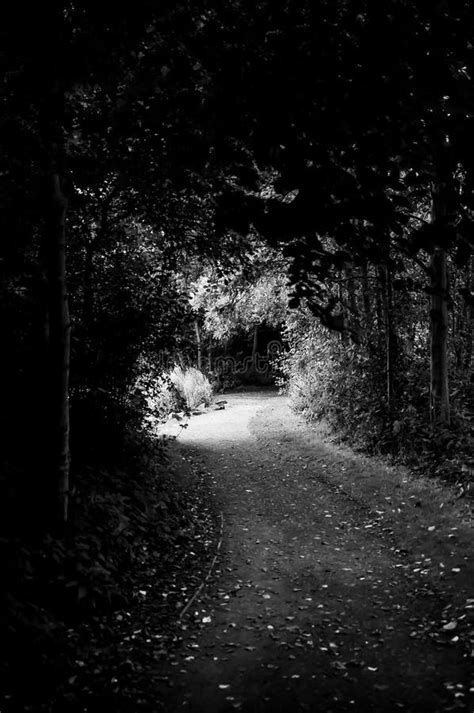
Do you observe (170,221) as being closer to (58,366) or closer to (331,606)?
(58,366)

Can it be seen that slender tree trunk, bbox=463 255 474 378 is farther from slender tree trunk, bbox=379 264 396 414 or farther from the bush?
the bush

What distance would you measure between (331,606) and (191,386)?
1955 cm

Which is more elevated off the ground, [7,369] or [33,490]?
[7,369]

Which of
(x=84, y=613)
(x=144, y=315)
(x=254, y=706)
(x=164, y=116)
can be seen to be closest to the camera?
(x=164, y=116)

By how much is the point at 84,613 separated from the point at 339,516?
5235 mm

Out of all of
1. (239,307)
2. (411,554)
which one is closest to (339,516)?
(411,554)

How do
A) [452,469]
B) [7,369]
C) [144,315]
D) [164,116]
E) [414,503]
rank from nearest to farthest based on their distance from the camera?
[164,116] → [7,369] → [144,315] → [414,503] → [452,469]

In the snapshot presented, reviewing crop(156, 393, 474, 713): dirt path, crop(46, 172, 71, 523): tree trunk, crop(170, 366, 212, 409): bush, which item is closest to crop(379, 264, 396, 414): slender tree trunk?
crop(156, 393, 474, 713): dirt path

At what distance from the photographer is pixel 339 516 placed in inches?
384

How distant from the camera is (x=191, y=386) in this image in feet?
84.2

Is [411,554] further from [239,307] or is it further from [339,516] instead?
[239,307]

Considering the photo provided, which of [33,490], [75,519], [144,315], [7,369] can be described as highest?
[144,315]

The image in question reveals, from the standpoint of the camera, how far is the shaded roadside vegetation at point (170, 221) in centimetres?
270

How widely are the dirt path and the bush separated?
41.9ft
